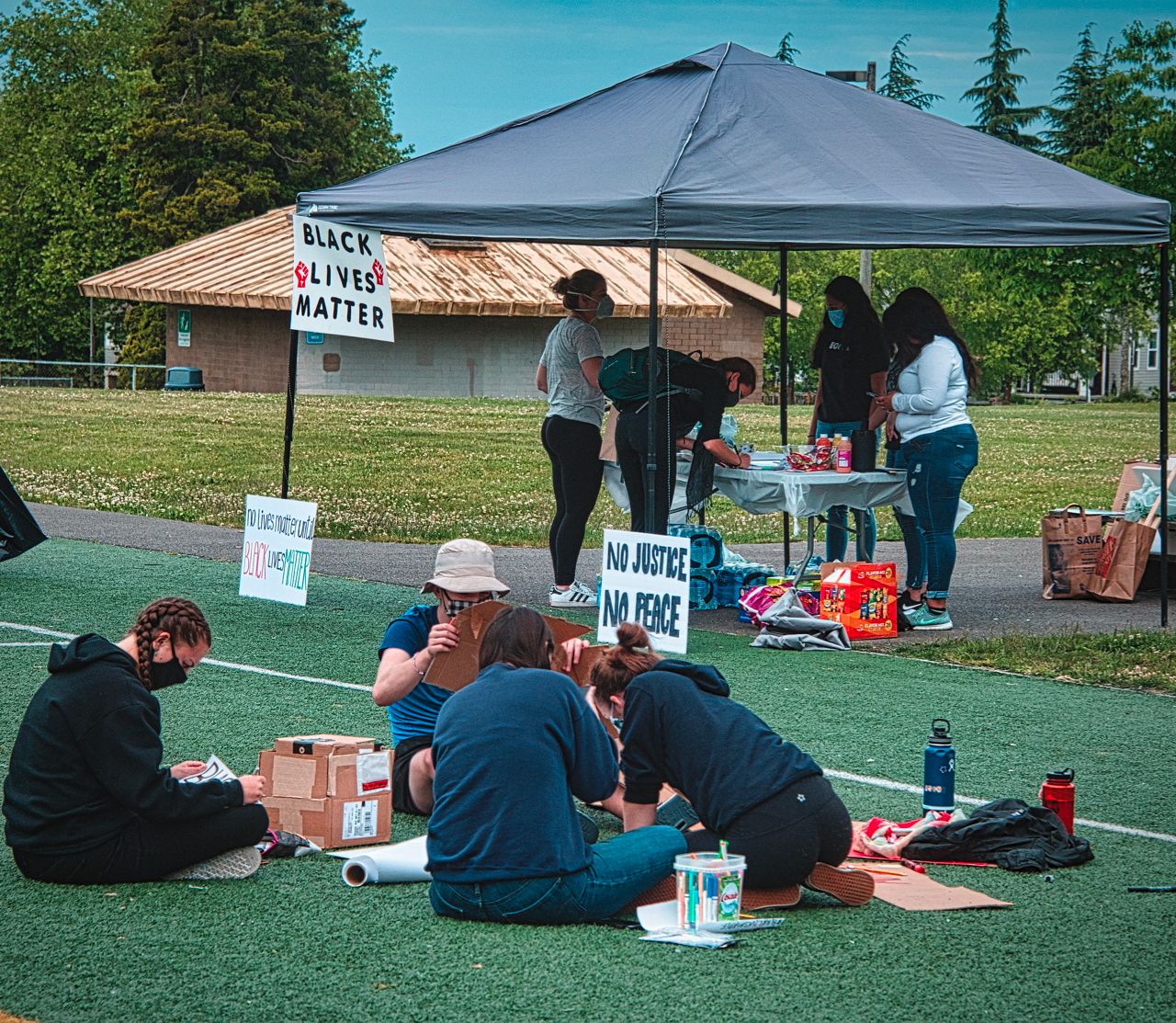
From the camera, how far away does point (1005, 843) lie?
202 inches

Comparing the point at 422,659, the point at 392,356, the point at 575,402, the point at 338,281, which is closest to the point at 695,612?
the point at 575,402

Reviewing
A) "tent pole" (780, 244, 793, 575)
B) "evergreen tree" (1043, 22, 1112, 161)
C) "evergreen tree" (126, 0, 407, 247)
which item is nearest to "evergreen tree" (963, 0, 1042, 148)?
"evergreen tree" (1043, 22, 1112, 161)

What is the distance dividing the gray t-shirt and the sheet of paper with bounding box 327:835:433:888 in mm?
5423

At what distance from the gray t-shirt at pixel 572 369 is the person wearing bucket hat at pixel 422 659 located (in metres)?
4.61

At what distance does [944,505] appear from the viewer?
9328mm

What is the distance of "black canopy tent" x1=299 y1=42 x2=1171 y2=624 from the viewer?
8.17 metres

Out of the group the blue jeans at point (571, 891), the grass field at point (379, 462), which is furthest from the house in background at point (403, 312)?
the blue jeans at point (571, 891)

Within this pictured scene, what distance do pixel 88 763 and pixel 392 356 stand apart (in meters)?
31.4

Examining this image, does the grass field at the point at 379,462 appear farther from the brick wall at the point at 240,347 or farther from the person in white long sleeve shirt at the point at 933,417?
the person in white long sleeve shirt at the point at 933,417

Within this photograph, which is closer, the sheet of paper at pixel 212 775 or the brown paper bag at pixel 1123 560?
the sheet of paper at pixel 212 775

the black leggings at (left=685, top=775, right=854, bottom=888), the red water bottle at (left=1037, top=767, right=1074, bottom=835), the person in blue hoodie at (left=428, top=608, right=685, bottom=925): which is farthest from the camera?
the red water bottle at (left=1037, top=767, right=1074, bottom=835)

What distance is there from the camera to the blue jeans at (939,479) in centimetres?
930

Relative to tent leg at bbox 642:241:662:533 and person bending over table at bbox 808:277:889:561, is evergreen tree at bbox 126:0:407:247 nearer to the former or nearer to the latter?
person bending over table at bbox 808:277:889:561

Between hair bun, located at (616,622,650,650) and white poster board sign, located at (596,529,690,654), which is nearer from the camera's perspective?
hair bun, located at (616,622,650,650)
